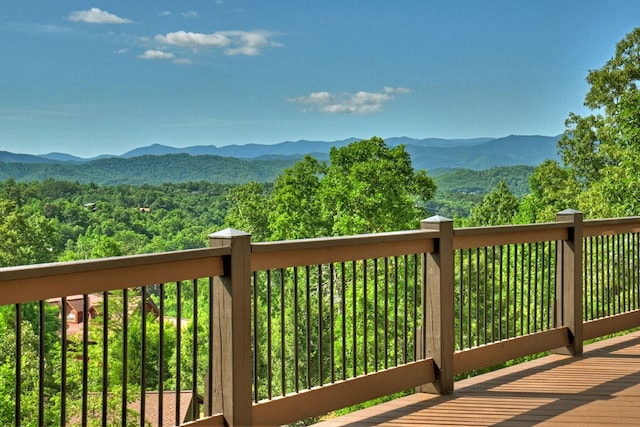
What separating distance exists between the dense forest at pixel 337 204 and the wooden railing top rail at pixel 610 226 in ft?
24.1

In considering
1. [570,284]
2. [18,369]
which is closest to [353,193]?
[570,284]

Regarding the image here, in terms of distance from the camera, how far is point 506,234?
208 inches

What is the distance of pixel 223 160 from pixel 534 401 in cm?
8153

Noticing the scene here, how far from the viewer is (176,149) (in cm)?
10281

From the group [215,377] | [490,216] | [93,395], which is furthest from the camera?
[490,216]

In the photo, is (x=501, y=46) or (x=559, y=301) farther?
(x=501, y=46)

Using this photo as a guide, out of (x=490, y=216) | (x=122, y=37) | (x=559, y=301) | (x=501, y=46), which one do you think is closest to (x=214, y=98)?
(x=122, y=37)

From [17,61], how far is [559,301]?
117460mm

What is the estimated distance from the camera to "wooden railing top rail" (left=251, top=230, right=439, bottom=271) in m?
3.79

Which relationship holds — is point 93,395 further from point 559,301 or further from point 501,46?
point 501,46

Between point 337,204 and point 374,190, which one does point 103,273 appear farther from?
point 337,204

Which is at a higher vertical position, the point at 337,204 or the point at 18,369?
the point at 337,204

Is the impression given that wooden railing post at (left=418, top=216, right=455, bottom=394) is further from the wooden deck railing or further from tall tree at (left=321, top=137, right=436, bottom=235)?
tall tree at (left=321, top=137, right=436, bottom=235)

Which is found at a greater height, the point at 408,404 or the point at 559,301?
the point at 559,301
